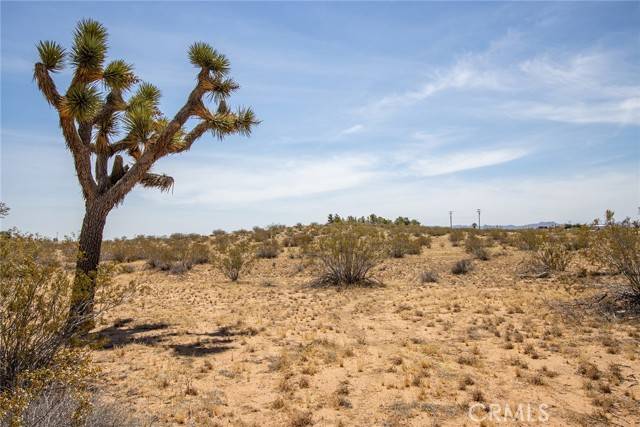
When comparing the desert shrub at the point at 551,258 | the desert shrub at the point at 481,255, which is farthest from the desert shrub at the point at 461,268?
the desert shrub at the point at 481,255

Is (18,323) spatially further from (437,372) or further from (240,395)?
(437,372)

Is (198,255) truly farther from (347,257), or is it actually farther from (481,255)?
(481,255)

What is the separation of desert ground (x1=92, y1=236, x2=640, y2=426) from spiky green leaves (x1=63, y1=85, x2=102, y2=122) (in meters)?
3.90

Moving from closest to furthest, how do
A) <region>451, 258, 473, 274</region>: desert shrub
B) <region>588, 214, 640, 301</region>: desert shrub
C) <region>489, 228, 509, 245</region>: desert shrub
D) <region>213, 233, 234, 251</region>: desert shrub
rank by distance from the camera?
<region>588, 214, 640, 301</region>: desert shrub
<region>451, 258, 473, 274</region>: desert shrub
<region>213, 233, 234, 251</region>: desert shrub
<region>489, 228, 509, 245</region>: desert shrub

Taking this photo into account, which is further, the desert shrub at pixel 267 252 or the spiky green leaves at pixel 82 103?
the desert shrub at pixel 267 252

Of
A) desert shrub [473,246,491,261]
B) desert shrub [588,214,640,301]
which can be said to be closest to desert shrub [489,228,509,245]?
desert shrub [473,246,491,261]

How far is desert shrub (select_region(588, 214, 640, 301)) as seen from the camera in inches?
396

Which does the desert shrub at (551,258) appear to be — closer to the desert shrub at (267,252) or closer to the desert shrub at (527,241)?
the desert shrub at (527,241)

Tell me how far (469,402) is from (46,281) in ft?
18.2

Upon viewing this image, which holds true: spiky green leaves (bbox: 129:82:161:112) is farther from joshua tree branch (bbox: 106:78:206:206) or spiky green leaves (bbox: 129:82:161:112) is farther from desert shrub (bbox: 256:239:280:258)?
desert shrub (bbox: 256:239:280:258)

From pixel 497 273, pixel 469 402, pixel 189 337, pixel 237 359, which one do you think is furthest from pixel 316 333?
pixel 497 273
